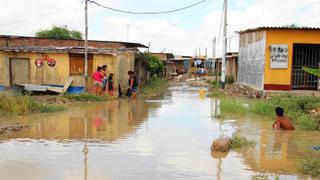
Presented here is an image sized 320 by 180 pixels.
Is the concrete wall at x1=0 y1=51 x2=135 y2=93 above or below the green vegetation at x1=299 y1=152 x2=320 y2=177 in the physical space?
above

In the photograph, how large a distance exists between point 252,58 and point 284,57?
11.9ft

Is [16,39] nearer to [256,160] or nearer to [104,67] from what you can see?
[104,67]

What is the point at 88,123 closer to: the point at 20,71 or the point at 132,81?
the point at 132,81

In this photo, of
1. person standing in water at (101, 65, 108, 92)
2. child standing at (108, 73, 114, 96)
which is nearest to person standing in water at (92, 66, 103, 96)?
person standing in water at (101, 65, 108, 92)

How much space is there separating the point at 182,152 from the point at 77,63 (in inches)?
576

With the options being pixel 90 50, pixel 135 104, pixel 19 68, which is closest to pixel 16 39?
pixel 19 68

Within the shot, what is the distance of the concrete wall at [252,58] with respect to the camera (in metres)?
20.4

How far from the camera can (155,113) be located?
16.0 meters

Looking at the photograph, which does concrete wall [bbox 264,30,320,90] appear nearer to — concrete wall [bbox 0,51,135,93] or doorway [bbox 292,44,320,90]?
doorway [bbox 292,44,320,90]

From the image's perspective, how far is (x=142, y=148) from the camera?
944cm

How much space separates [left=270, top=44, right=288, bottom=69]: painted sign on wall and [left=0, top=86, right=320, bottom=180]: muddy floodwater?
6064mm

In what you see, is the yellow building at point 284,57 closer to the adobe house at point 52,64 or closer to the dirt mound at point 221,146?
the adobe house at point 52,64

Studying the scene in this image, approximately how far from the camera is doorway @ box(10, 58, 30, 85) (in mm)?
22484

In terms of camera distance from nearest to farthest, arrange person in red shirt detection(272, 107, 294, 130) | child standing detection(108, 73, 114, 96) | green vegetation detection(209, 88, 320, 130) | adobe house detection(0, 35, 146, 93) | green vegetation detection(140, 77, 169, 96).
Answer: person in red shirt detection(272, 107, 294, 130)
green vegetation detection(209, 88, 320, 130)
child standing detection(108, 73, 114, 96)
adobe house detection(0, 35, 146, 93)
green vegetation detection(140, 77, 169, 96)
